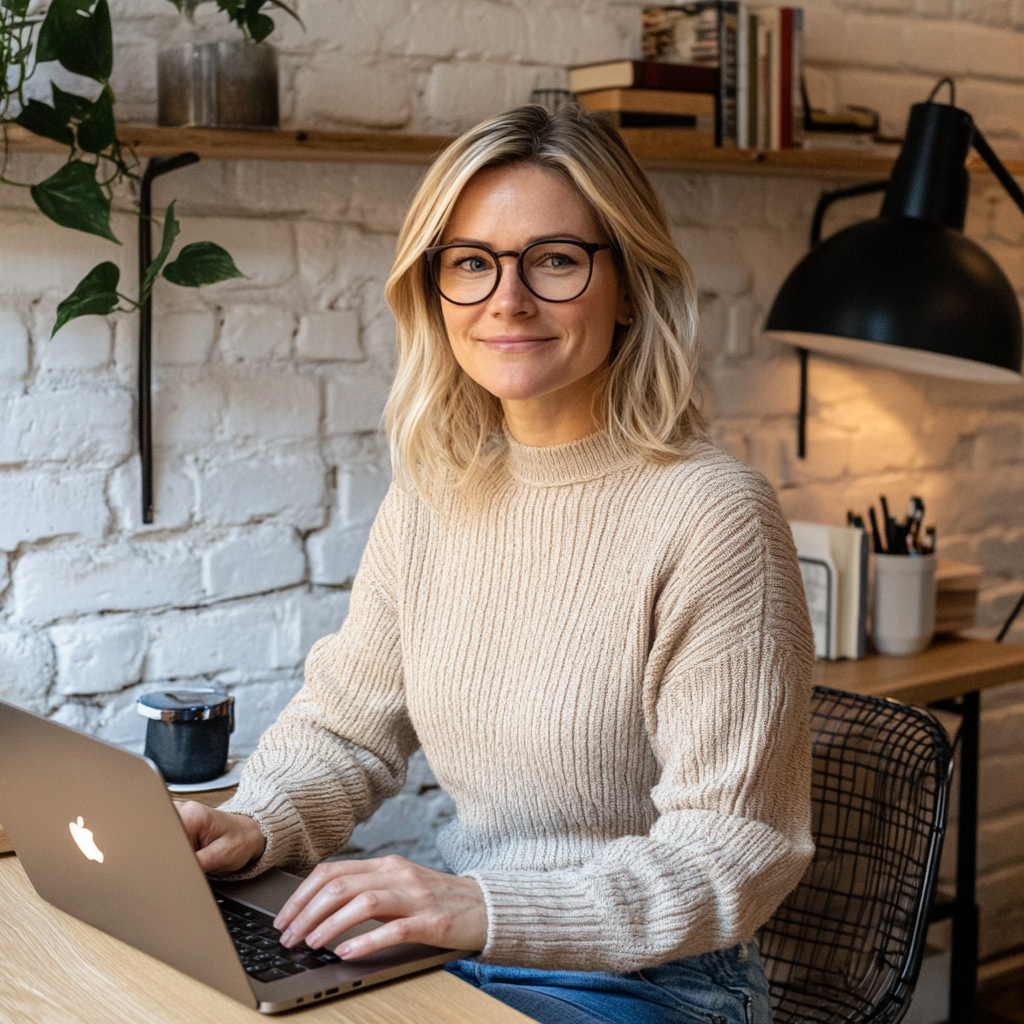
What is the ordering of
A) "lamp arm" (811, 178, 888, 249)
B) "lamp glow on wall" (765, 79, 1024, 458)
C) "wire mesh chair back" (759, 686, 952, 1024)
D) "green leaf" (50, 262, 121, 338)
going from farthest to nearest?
"lamp arm" (811, 178, 888, 249) < "lamp glow on wall" (765, 79, 1024, 458) < "green leaf" (50, 262, 121, 338) < "wire mesh chair back" (759, 686, 952, 1024)

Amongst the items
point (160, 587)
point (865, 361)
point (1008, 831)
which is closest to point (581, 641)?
point (160, 587)

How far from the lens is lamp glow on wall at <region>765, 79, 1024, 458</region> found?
1887 mm

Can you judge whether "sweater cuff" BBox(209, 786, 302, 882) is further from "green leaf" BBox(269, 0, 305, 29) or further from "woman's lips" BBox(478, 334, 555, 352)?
"green leaf" BBox(269, 0, 305, 29)

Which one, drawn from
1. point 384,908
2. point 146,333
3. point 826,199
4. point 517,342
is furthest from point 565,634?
point 826,199

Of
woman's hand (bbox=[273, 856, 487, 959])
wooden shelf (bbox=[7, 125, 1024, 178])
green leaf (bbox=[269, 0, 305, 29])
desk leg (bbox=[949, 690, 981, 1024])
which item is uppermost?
green leaf (bbox=[269, 0, 305, 29])

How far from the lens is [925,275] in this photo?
1.90 meters

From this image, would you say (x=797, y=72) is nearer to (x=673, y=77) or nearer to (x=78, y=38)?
(x=673, y=77)

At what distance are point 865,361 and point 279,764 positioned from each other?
1.51m

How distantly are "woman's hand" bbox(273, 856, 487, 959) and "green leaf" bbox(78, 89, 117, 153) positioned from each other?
0.95m

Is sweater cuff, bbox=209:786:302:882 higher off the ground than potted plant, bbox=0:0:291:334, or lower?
lower

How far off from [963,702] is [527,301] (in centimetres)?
120

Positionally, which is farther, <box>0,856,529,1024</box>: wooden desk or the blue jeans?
the blue jeans

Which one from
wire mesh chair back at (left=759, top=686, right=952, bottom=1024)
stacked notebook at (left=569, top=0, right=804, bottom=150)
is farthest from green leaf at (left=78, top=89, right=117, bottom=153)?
wire mesh chair back at (left=759, top=686, right=952, bottom=1024)

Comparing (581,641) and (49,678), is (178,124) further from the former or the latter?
(581,641)
